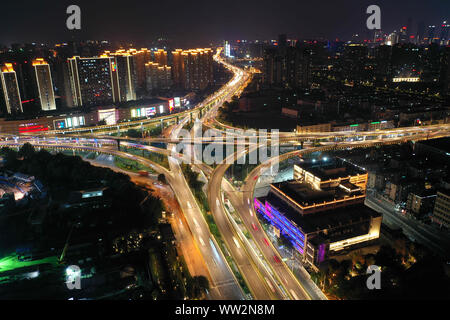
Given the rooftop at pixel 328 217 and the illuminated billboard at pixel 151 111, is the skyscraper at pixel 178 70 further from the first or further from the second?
the rooftop at pixel 328 217

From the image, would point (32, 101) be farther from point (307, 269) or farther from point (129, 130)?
point (307, 269)

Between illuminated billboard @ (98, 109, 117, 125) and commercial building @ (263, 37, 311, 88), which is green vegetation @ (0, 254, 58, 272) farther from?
commercial building @ (263, 37, 311, 88)

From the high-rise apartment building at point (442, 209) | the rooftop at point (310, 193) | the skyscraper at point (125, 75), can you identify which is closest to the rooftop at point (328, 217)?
the rooftop at point (310, 193)

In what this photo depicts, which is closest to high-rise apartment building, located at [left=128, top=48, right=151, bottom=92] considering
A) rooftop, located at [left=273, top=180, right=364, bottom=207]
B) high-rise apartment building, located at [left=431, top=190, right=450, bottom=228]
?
rooftop, located at [left=273, top=180, right=364, bottom=207]

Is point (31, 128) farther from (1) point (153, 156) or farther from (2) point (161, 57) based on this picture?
(2) point (161, 57)

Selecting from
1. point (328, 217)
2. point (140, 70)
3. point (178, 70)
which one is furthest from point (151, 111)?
point (328, 217)

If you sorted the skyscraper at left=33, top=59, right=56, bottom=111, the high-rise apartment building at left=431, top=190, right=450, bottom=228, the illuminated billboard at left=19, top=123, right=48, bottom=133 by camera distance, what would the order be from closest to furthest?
the high-rise apartment building at left=431, top=190, right=450, bottom=228, the illuminated billboard at left=19, top=123, right=48, bottom=133, the skyscraper at left=33, top=59, right=56, bottom=111
